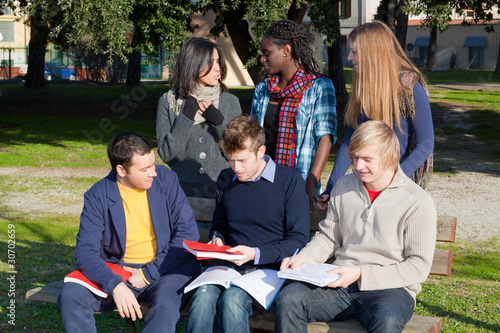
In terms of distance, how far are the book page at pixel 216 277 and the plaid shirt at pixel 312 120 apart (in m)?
0.90

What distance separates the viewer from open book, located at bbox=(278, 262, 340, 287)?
3.22 metres

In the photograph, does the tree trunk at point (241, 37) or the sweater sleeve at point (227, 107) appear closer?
the sweater sleeve at point (227, 107)

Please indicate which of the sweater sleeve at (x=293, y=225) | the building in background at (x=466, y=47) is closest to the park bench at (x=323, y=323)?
the sweater sleeve at (x=293, y=225)

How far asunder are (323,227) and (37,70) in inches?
964

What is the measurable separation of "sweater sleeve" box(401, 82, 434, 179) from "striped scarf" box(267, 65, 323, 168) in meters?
0.76

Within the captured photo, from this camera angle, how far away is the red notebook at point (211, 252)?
3.39 m

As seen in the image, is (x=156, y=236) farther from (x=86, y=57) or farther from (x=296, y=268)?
(x=86, y=57)

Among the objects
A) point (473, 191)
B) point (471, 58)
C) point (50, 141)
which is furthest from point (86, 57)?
point (471, 58)

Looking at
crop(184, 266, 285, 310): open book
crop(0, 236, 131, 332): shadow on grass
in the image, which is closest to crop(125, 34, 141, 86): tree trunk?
crop(0, 236, 131, 332): shadow on grass

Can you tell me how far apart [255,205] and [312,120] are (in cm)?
80

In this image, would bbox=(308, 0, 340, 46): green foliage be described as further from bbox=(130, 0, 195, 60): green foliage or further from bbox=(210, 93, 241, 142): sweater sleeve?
bbox=(210, 93, 241, 142): sweater sleeve

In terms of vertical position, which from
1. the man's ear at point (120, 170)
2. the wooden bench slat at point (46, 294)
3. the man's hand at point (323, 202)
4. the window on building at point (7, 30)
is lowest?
the wooden bench slat at point (46, 294)

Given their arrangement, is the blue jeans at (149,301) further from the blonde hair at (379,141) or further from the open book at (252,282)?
the blonde hair at (379,141)

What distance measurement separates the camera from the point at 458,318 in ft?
15.8
